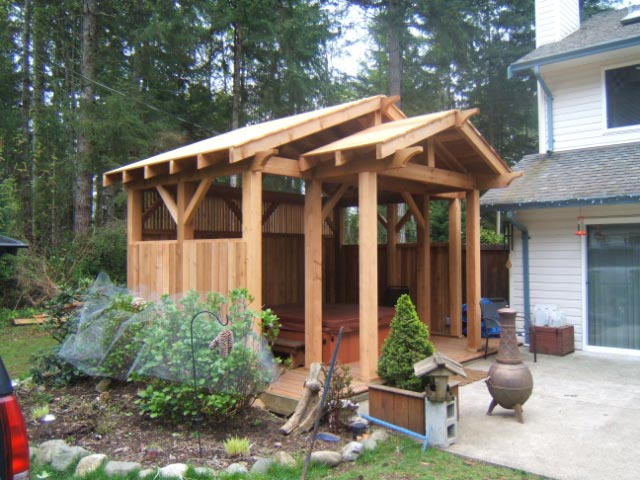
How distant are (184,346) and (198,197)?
2170 mm

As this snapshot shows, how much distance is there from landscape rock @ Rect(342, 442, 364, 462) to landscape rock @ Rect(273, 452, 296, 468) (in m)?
0.40

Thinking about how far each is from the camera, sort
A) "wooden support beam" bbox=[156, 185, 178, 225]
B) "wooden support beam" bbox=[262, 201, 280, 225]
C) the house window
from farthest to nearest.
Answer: "wooden support beam" bbox=[262, 201, 280, 225]
the house window
"wooden support beam" bbox=[156, 185, 178, 225]

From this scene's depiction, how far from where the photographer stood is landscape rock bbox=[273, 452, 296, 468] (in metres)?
3.72

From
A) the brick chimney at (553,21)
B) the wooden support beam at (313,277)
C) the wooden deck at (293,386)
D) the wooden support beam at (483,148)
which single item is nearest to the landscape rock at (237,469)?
the wooden deck at (293,386)

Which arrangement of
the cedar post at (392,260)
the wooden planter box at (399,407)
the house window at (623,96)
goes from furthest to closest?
1. the cedar post at (392,260)
2. the house window at (623,96)
3. the wooden planter box at (399,407)

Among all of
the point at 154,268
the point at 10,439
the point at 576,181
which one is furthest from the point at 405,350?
the point at 576,181

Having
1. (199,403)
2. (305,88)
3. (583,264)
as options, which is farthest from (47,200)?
(583,264)

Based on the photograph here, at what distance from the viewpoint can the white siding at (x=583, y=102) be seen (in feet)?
27.5

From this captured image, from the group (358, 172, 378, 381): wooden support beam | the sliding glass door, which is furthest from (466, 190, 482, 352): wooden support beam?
(358, 172, 378, 381): wooden support beam

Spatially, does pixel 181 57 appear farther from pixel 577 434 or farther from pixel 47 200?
pixel 577 434

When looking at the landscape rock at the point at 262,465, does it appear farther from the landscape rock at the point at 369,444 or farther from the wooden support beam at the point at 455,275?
the wooden support beam at the point at 455,275

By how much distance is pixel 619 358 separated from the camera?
7434 mm

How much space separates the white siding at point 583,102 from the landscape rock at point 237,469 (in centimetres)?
773

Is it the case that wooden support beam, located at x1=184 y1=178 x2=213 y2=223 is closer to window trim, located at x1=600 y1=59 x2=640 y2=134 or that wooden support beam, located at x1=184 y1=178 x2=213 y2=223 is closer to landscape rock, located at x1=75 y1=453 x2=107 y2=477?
landscape rock, located at x1=75 y1=453 x2=107 y2=477
